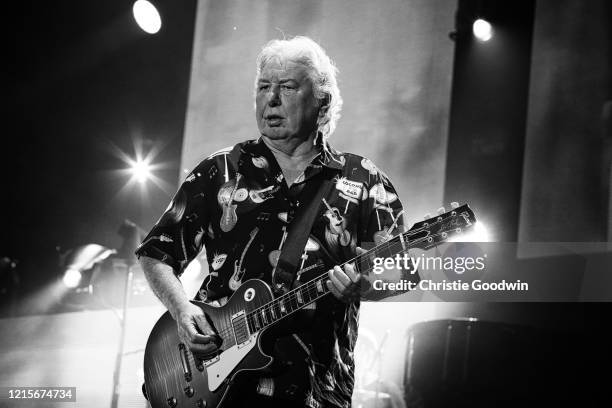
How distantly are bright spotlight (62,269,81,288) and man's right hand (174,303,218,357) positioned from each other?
3143mm

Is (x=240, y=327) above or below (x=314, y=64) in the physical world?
below

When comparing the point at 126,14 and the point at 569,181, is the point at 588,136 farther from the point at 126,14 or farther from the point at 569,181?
the point at 126,14

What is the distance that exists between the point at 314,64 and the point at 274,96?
0.22 meters

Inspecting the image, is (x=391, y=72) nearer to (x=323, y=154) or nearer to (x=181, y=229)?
(x=323, y=154)

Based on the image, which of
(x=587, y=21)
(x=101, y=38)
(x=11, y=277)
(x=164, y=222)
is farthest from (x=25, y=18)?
(x=587, y=21)

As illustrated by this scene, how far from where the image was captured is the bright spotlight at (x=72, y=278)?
4711 mm

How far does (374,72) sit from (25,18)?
9.40ft

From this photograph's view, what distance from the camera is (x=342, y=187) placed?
6.50 feet

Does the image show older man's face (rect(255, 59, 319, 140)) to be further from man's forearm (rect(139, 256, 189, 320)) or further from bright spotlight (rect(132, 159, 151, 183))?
bright spotlight (rect(132, 159, 151, 183))

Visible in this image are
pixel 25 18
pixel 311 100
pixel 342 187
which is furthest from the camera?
pixel 25 18

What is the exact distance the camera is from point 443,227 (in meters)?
1.81

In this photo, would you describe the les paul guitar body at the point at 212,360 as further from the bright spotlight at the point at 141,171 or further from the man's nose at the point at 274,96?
the bright spotlight at the point at 141,171

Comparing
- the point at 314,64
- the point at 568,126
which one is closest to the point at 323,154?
the point at 314,64

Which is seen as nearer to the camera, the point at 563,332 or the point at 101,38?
the point at 563,332
